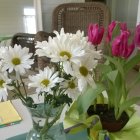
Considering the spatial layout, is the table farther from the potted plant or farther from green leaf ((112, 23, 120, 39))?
green leaf ((112, 23, 120, 39))

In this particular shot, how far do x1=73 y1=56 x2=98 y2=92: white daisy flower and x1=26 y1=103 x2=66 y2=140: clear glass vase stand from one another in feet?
0.37

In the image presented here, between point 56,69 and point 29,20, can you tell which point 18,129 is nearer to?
point 56,69

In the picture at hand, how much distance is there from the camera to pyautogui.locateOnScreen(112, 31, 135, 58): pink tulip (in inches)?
23.5

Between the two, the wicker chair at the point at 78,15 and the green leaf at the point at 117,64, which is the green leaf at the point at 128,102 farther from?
the wicker chair at the point at 78,15

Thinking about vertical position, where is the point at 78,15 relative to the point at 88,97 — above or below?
above

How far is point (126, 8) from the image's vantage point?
3.18 metres

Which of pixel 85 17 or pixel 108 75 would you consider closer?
pixel 108 75

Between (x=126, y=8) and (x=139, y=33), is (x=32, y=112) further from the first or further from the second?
(x=126, y=8)

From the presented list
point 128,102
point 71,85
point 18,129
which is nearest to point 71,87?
point 71,85

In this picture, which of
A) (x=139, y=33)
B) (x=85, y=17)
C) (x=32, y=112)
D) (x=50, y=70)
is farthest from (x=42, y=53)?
(x=85, y=17)

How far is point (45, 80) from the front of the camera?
541 millimetres

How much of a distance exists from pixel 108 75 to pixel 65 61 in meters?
0.20

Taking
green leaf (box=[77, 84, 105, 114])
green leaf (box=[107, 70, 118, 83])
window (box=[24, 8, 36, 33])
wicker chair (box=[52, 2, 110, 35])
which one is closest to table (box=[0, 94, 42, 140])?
green leaf (box=[77, 84, 105, 114])

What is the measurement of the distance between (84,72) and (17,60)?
155mm
